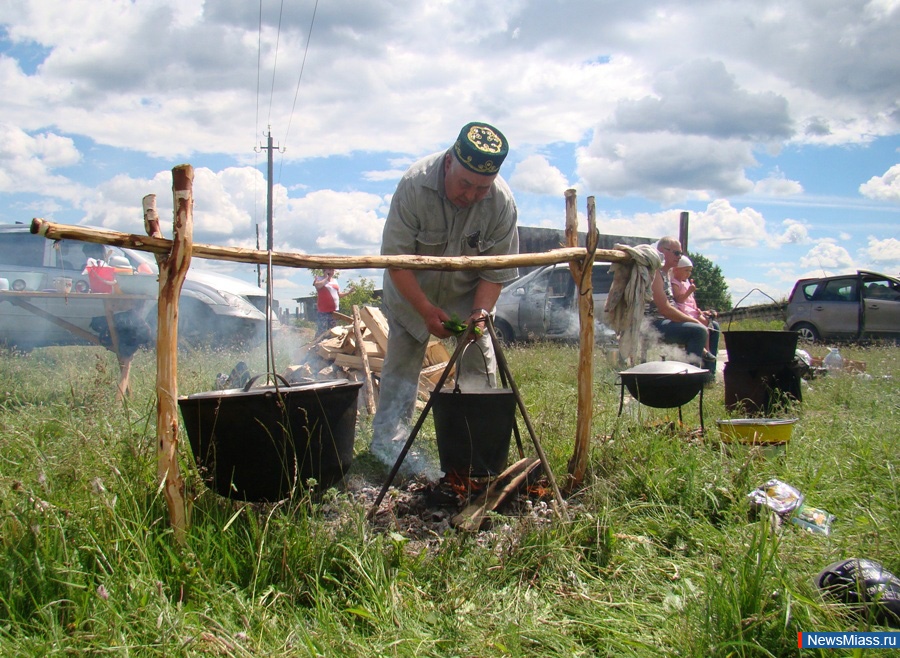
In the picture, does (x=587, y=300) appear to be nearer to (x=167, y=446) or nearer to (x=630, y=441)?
(x=630, y=441)

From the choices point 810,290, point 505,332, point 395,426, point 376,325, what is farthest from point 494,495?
point 810,290

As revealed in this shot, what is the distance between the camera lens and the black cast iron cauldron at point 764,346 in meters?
5.39

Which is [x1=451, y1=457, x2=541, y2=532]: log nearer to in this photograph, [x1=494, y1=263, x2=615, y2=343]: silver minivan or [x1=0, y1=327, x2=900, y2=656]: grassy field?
[x1=0, y1=327, x2=900, y2=656]: grassy field

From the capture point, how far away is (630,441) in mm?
3824

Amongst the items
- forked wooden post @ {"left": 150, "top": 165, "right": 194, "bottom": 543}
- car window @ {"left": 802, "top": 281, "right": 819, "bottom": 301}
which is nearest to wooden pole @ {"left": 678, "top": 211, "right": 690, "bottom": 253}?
car window @ {"left": 802, "top": 281, "right": 819, "bottom": 301}

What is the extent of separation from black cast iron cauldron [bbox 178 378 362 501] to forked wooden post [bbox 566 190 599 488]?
5.12ft

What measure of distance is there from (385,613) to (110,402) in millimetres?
2769

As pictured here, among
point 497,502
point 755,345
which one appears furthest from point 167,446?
point 755,345

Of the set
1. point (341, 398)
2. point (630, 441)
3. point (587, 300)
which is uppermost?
point (587, 300)

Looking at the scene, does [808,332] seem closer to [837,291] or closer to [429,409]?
[837,291]

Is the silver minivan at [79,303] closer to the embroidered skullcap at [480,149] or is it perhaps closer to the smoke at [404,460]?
the smoke at [404,460]

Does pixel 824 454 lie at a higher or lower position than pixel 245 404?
lower

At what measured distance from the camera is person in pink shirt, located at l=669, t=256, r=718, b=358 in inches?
279

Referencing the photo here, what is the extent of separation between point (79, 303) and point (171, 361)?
22.2ft
